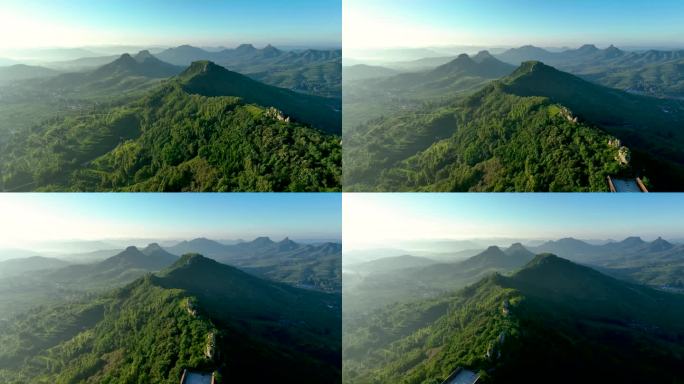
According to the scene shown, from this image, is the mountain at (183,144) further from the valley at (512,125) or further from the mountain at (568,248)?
the mountain at (568,248)

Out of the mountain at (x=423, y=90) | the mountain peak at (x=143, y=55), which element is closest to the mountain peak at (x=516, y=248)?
the mountain at (x=423, y=90)

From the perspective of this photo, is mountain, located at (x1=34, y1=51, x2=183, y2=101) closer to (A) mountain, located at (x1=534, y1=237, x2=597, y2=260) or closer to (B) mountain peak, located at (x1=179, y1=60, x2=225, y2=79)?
(B) mountain peak, located at (x1=179, y1=60, x2=225, y2=79)

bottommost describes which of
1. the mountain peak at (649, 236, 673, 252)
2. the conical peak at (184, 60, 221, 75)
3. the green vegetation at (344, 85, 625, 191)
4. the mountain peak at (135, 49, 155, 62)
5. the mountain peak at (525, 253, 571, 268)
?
the mountain peak at (525, 253, 571, 268)

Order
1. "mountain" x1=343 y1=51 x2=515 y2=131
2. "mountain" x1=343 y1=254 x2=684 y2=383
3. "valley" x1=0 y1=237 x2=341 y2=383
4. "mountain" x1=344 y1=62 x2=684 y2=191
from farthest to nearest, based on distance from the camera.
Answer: "mountain" x1=343 y1=51 x2=515 y2=131
"mountain" x1=343 y1=254 x2=684 y2=383
"valley" x1=0 y1=237 x2=341 y2=383
"mountain" x1=344 y1=62 x2=684 y2=191

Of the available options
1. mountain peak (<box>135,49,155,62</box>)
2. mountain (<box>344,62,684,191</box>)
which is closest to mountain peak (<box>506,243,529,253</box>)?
mountain (<box>344,62,684,191</box>)

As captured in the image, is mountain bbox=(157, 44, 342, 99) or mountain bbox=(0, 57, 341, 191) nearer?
mountain bbox=(0, 57, 341, 191)

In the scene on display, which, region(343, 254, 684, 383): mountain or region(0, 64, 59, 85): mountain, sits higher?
Answer: region(0, 64, 59, 85): mountain

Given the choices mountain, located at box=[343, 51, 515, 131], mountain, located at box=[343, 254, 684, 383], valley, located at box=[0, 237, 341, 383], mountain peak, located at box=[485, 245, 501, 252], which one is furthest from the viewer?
mountain peak, located at box=[485, 245, 501, 252]
